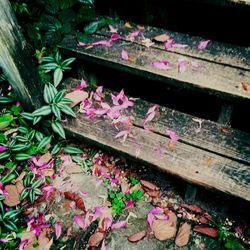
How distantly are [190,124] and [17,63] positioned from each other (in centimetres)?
134

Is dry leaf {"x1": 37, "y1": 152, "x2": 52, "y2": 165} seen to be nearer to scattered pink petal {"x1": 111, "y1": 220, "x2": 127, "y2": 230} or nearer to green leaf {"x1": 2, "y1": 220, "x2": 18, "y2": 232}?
green leaf {"x1": 2, "y1": 220, "x2": 18, "y2": 232}

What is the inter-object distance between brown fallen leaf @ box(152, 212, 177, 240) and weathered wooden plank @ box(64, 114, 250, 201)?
0.48 metres

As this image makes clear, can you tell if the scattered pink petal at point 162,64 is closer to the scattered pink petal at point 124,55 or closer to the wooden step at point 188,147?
the scattered pink petal at point 124,55

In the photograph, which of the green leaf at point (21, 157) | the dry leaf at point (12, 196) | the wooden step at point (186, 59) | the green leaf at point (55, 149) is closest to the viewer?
the wooden step at point (186, 59)

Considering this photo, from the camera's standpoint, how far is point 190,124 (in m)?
2.15

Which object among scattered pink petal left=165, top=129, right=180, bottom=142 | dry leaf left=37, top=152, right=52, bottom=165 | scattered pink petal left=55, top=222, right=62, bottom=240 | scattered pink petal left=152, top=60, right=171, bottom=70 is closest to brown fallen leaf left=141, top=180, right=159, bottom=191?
scattered pink petal left=165, top=129, right=180, bottom=142

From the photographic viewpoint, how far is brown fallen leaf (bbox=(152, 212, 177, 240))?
2.14m

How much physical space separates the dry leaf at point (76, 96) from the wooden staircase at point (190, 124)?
0.14 metres

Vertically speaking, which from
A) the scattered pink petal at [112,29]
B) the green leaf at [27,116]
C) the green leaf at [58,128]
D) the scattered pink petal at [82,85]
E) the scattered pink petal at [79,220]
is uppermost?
the scattered pink petal at [112,29]

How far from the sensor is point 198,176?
6.25 ft

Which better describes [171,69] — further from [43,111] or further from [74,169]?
[74,169]

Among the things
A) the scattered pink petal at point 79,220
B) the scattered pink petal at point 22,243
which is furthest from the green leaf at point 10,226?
the scattered pink petal at point 79,220

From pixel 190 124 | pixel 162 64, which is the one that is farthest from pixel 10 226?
pixel 162 64

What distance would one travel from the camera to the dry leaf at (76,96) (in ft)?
7.95
